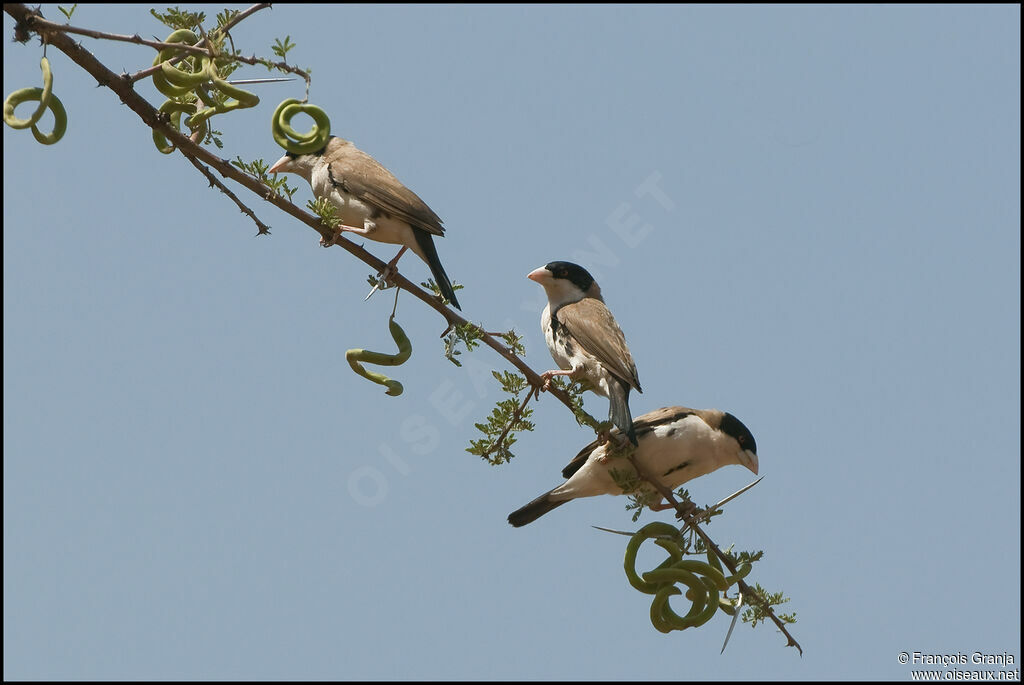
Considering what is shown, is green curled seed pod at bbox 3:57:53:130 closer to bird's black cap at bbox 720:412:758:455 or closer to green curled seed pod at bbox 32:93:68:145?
green curled seed pod at bbox 32:93:68:145

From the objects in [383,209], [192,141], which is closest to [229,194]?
[192,141]

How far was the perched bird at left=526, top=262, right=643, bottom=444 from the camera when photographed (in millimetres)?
5246

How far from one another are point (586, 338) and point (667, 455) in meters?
0.78

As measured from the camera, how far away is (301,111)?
3.47 meters

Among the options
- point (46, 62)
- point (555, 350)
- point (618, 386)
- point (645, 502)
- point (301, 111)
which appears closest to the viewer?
point (46, 62)

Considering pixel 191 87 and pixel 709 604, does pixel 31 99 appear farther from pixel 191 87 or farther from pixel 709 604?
pixel 709 604

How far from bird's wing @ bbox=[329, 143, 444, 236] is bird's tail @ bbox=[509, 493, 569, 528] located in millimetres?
1570

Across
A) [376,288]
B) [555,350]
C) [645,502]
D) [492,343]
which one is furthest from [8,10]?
[555,350]

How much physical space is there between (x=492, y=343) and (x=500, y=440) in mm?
369

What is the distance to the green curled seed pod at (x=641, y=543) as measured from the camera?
384cm

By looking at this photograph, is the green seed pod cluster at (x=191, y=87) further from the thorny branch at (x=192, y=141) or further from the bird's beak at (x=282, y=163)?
the bird's beak at (x=282, y=163)

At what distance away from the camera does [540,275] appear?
638 cm

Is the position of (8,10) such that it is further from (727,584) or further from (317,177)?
(727,584)

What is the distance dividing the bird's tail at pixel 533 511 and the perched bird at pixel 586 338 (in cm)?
67
